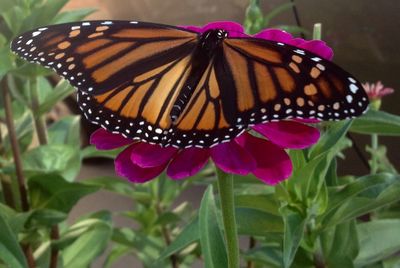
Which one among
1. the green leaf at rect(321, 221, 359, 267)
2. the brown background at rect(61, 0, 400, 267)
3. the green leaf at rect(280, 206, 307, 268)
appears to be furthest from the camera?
the brown background at rect(61, 0, 400, 267)

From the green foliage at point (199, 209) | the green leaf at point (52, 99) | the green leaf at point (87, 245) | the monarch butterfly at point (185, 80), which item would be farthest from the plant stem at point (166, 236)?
the monarch butterfly at point (185, 80)

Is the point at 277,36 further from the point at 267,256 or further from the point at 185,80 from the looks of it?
the point at 267,256

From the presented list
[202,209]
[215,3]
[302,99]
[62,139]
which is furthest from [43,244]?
[215,3]

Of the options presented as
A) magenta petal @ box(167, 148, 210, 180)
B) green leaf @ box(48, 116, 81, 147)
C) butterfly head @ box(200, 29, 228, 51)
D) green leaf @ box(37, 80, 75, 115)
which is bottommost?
green leaf @ box(48, 116, 81, 147)

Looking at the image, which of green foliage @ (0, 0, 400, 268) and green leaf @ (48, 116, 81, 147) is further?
green leaf @ (48, 116, 81, 147)

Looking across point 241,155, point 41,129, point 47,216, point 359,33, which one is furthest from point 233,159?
point 359,33

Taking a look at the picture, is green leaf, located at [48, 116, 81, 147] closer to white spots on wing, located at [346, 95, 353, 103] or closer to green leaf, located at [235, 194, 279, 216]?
green leaf, located at [235, 194, 279, 216]

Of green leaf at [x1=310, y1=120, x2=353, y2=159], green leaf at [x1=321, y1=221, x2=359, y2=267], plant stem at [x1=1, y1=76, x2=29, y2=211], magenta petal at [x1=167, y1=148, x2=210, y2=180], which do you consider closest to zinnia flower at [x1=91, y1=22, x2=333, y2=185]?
magenta petal at [x1=167, y1=148, x2=210, y2=180]

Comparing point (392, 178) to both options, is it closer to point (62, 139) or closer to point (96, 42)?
point (96, 42)
